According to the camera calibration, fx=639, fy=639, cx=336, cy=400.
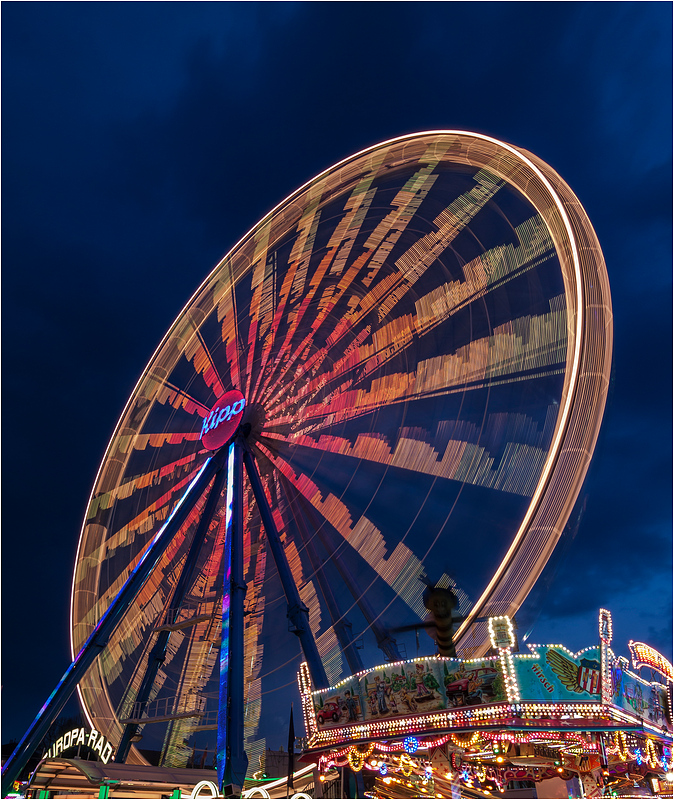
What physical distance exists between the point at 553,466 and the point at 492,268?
167 inches

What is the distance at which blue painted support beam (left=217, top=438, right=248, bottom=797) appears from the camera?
987 cm

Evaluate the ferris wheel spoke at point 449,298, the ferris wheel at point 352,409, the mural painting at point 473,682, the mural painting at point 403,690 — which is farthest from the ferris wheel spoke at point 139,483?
the mural painting at point 473,682

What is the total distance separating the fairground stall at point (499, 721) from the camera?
891 cm

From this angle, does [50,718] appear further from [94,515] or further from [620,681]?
[620,681]

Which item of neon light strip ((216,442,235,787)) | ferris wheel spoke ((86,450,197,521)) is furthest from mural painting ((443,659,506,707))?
ferris wheel spoke ((86,450,197,521))

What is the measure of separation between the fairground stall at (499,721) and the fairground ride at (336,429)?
2.37 ft

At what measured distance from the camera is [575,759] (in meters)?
11.1

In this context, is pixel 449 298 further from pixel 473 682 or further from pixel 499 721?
pixel 499 721

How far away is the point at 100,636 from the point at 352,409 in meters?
7.00

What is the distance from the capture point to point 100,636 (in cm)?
1298

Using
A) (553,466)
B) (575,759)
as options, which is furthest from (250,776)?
(553,466)

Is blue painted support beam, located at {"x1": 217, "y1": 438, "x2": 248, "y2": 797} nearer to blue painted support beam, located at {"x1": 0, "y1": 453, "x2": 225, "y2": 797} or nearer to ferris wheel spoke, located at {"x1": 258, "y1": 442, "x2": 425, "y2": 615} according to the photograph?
blue painted support beam, located at {"x1": 0, "y1": 453, "x2": 225, "y2": 797}

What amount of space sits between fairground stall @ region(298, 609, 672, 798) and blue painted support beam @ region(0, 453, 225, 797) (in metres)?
4.10

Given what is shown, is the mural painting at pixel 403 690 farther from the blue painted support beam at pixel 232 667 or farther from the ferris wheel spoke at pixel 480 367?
the ferris wheel spoke at pixel 480 367
